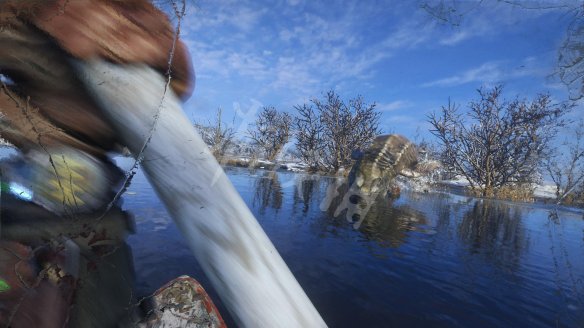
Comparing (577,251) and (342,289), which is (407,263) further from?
(577,251)

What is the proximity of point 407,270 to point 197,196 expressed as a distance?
4351 mm

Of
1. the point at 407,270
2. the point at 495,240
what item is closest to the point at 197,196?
the point at 407,270

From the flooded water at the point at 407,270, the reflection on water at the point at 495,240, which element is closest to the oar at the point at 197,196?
the flooded water at the point at 407,270

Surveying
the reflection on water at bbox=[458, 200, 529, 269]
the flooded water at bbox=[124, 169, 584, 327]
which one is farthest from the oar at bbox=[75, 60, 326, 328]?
the reflection on water at bbox=[458, 200, 529, 269]

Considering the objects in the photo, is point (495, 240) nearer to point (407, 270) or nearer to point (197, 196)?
point (407, 270)

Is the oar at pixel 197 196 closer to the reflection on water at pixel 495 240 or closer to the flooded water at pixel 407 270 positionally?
the flooded water at pixel 407 270

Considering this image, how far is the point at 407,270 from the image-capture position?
170 inches

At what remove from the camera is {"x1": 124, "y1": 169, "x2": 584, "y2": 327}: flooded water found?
3129 mm

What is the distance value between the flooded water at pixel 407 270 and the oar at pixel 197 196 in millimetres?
2015

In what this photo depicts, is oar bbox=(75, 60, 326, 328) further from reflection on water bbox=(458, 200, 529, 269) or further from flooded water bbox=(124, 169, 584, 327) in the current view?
reflection on water bbox=(458, 200, 529, 269)

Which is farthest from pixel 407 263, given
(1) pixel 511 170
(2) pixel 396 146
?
(1) pixel 511 170

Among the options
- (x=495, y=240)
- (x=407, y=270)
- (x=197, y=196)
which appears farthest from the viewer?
(x=495, y=240)

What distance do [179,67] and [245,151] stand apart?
60214 mm

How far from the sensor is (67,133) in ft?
2.88
